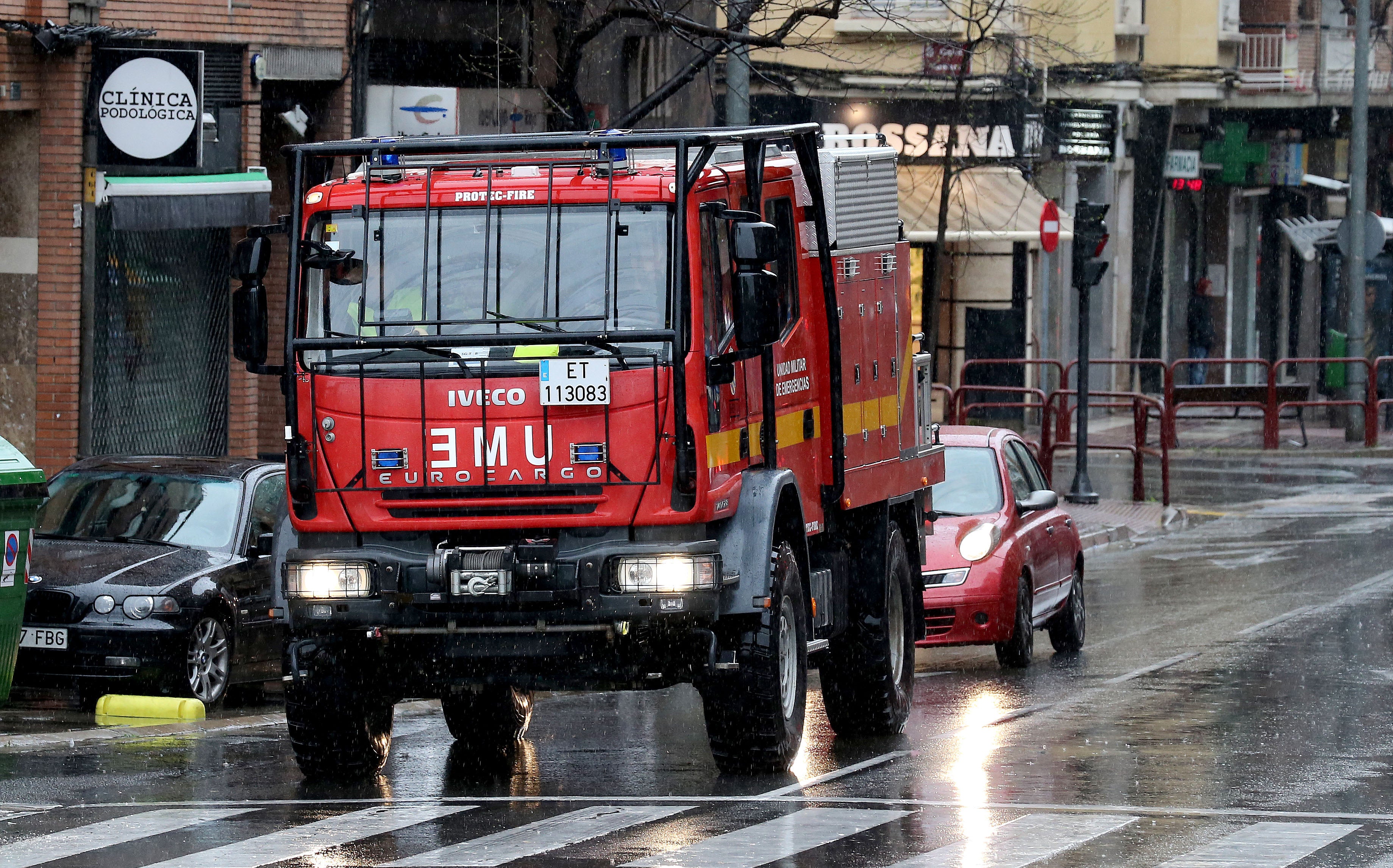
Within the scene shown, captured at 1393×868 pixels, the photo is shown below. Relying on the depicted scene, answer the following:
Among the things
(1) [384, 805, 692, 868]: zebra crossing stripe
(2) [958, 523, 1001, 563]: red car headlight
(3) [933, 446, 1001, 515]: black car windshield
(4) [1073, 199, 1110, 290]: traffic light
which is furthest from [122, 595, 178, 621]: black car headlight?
(4) [1073, 199, 1110, 290]: traffic light

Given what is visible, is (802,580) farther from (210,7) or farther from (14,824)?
(210,7)

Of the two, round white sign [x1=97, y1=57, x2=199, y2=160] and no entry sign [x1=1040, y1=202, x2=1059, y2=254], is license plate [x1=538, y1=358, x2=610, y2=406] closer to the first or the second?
round white sign [x1=97, y1=57, x2=199, y2=160]

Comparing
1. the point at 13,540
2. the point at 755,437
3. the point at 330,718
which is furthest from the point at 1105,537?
the point at 330,718

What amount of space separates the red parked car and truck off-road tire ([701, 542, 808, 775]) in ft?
10.7

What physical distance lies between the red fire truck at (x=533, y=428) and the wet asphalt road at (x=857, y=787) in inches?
21.8

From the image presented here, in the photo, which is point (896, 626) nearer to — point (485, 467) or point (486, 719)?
point (486, 719)

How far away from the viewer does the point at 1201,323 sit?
152 ft

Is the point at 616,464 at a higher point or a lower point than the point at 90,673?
higher

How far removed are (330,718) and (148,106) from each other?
10.6 meters

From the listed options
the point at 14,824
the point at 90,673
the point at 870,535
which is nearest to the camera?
the point at 14,824

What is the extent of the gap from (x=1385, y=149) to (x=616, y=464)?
41685 mm

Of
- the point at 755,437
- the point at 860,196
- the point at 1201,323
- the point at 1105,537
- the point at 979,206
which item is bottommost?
the point at 1105,537

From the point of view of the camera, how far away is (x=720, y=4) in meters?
19.0

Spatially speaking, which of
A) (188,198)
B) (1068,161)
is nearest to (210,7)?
(188,198)
